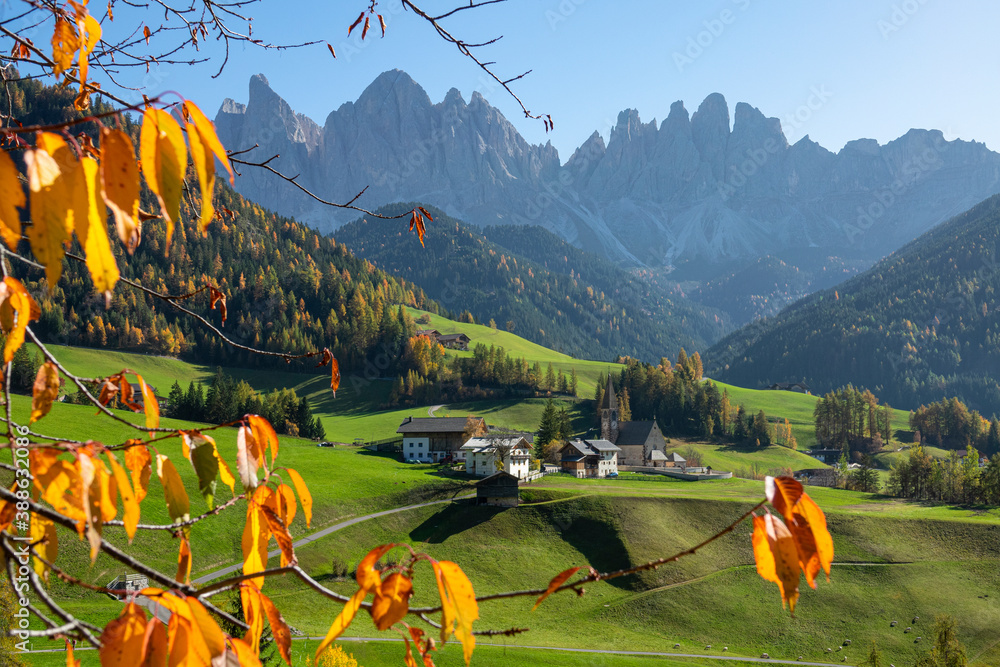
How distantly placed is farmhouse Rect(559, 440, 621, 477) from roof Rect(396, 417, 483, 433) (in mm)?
12666

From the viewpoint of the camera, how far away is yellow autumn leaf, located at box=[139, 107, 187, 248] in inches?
59.1

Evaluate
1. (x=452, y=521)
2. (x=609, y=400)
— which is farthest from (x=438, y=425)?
(x=609, y=400)

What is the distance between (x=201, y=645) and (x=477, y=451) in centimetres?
7462

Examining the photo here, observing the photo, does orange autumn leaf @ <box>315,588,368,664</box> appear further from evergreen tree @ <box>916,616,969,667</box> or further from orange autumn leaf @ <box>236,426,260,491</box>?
evergreen tree @ <box>916,616,969,667</box>

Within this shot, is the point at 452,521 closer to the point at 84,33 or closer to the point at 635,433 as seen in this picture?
the point at 635,433

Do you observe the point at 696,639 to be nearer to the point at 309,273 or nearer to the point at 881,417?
the point at 881,417

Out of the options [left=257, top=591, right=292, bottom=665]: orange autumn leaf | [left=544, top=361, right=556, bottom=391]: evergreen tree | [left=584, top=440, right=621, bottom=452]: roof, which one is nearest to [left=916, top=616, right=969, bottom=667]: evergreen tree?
[left=257, top=591, right=292, bottom=665]: orange autumn leaf

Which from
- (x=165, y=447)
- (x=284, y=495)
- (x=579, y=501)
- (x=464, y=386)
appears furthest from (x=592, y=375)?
(x=284, y=495)

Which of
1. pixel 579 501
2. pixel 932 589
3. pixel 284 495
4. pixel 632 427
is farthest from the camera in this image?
pixel 632 427

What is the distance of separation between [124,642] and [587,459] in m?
83.2

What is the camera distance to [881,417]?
449ft

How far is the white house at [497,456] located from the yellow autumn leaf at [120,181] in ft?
233

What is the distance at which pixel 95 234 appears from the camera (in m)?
1.42

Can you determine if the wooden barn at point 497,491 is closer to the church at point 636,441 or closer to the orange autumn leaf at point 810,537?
the church at point 636,441
